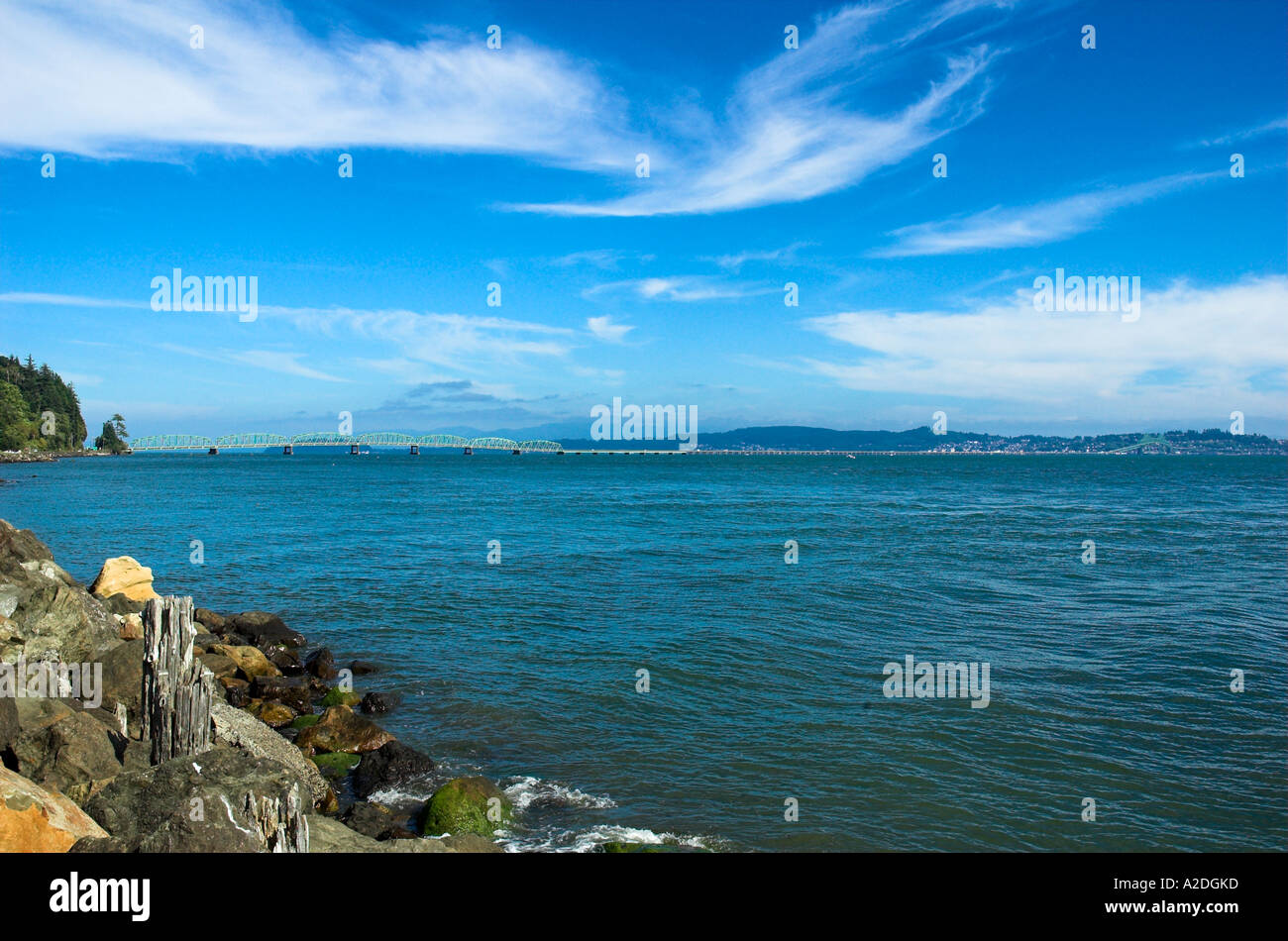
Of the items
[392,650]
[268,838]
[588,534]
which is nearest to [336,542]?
[588,534]

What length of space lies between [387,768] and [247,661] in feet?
26.4

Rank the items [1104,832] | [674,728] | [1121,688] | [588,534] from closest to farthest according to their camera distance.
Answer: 1. [1104,832]
2. [674,728]
3. [1121,688]
4. [588,534]

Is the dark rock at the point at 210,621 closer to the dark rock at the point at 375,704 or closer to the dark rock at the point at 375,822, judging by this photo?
the dark rock at the point at 375,704

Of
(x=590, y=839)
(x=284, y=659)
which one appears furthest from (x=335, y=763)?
(x=284, y=659)

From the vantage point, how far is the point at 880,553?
39.6 metres

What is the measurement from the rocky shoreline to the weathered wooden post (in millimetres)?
594

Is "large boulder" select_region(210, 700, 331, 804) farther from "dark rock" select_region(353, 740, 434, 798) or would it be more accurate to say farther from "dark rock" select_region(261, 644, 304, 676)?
"dark rock" select_region(261, 644, 304, 676)

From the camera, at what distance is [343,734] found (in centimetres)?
1543

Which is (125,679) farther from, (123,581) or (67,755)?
(123,581)

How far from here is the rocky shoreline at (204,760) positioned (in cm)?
770

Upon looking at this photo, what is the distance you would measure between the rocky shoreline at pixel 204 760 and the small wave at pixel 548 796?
499 mm

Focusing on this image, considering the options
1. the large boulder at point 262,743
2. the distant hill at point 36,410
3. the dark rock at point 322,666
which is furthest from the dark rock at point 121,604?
the distant hill at point 36,410
